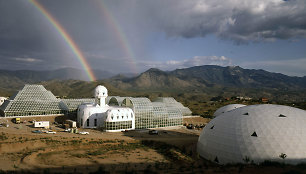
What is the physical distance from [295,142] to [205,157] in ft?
56.4

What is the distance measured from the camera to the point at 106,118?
71625mm

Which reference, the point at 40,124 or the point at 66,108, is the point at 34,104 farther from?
the point at 40,124

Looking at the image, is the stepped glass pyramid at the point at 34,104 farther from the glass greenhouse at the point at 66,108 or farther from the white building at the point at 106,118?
the white building at the point at 106,118

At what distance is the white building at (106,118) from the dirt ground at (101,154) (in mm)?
3941

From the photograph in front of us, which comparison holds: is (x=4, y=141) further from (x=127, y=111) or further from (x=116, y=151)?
(x=127, y=111)

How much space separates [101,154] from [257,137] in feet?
105

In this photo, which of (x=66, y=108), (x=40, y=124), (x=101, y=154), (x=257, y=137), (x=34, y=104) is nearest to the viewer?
(x=257, y=137)

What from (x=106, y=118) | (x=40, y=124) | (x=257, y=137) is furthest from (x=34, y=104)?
(x=257, y=137)

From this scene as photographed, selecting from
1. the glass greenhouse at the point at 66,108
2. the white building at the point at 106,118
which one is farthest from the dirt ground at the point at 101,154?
the glass greenhouse at the point at 66,108

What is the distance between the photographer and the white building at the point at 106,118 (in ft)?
235

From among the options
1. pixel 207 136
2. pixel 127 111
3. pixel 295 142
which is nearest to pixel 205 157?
pixel 207 136

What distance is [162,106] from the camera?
3415 inches

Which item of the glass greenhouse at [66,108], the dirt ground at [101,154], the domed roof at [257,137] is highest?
the glass greenhouse at [66,108]

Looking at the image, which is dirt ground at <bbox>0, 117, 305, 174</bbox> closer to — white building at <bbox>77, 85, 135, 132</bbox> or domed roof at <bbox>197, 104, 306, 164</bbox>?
white building at <bbox>77, 85, 135, 132</bbox>
